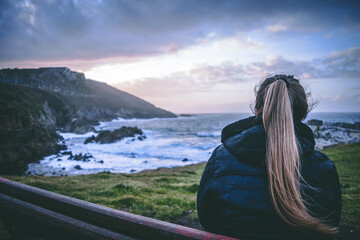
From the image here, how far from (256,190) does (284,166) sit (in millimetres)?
300

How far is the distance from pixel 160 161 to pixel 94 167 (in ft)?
26.0

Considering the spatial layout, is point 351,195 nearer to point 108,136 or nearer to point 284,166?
point 284,166

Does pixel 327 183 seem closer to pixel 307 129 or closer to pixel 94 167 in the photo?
pixel 307 129

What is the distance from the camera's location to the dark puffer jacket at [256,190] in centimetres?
156

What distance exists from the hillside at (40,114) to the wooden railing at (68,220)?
56.2ft

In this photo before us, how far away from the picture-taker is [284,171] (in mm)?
1559

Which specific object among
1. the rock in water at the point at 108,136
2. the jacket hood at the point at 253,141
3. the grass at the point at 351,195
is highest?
the jacket hood at the point at 253,141

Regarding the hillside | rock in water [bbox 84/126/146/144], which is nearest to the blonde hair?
the hillside

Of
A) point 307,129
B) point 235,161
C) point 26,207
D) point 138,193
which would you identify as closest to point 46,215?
point 26,207

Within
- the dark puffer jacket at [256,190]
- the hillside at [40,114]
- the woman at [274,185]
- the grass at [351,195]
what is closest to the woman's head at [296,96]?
the woman at [274,185]

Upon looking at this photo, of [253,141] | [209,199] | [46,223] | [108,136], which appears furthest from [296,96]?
[108,136]

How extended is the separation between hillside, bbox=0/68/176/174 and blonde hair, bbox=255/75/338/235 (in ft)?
67.5

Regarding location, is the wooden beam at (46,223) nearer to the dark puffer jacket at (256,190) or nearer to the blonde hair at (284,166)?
the dark puffer jacket at (256,190)

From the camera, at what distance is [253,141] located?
1662 mm
